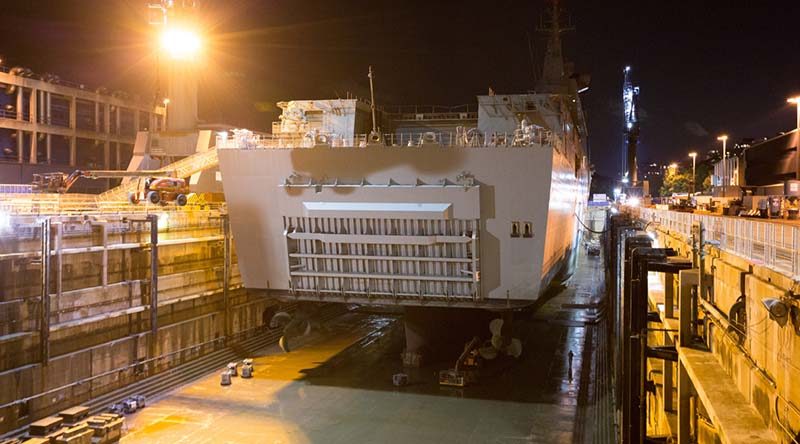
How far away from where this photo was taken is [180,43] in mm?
33750

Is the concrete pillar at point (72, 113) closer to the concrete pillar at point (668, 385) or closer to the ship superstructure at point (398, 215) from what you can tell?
the ship superstructure at point (398, 215)

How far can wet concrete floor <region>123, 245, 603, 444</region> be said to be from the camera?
595 inches

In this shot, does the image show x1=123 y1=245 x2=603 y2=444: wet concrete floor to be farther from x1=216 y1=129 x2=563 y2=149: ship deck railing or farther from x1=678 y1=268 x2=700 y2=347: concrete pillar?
x1=216 y1=129 x2=563 y2=149: ship deck railing

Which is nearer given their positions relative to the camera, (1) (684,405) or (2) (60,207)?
(1) (684,405)

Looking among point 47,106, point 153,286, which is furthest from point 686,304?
point 47,106

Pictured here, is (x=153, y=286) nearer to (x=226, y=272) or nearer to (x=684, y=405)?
(x=226, y=272)

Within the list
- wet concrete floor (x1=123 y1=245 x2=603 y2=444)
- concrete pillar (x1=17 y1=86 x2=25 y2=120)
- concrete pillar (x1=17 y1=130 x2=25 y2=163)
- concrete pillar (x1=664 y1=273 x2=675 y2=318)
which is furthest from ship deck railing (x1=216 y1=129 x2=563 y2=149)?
concrete pillar (x1=17 y1=130 x2=25 y2=163)

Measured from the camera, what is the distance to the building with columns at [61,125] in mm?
34688

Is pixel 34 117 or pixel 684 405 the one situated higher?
pixel 34 117

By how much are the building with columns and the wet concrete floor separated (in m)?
23.3

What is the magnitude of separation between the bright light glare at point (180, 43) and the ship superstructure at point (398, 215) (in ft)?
58.6

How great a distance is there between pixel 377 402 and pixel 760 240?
12434 millimetres

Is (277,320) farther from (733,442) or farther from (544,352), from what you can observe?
(733,442)

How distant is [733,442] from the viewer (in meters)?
6.07
